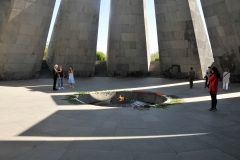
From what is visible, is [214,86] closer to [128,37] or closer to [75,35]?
[128,37]

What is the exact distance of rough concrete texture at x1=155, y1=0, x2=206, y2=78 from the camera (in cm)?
1678

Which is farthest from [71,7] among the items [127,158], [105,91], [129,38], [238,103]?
[127,158]

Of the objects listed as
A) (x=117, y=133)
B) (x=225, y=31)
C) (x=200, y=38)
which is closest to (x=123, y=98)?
(x=117, y=133)

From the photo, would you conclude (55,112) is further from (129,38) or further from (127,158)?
(129,38)

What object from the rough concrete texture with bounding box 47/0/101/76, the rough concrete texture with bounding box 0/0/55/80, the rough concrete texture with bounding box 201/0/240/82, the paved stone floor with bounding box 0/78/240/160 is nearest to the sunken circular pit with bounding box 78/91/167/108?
the paved stone floor with bounding box 0/78/240/160

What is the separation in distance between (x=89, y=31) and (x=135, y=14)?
504cm

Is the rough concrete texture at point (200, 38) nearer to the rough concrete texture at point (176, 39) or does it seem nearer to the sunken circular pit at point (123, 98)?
the rough concrete texture at point (176, 39)

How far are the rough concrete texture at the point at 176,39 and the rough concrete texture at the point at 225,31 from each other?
2.39 metres

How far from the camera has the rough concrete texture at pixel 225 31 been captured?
12.2 metres

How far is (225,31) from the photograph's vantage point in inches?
520

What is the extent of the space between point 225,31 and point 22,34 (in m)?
14.7

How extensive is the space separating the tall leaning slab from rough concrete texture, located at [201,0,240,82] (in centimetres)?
221

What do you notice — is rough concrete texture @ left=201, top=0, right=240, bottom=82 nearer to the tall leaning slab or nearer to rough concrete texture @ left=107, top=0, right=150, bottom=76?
the tall leaning slab

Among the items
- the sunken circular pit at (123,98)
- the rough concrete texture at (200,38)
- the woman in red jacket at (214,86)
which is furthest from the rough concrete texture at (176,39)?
the woman in red jacket at (214,86)
